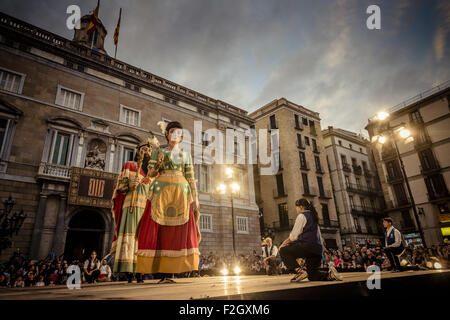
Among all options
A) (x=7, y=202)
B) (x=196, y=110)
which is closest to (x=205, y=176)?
(x=196, y=110)

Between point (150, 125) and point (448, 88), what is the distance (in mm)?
29025

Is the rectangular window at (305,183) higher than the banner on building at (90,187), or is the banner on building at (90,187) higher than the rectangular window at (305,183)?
the rectangular window at (305,183)

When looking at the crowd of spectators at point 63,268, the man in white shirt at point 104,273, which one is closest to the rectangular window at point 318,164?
the crowd of spectators at point 63,268

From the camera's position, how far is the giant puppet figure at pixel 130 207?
449 cm

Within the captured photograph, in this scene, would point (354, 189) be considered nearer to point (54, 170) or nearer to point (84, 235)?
point (84, 235)

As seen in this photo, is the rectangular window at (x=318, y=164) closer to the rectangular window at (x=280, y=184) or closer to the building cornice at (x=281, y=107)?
the rectangular window at (x=280, y=184)

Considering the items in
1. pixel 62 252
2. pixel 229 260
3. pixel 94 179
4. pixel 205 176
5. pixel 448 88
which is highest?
pixel 448 88

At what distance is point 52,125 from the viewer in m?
13.8

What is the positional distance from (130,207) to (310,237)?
3284mm

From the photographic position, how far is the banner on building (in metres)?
13.2

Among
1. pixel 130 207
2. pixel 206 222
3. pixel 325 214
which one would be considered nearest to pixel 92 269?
pixel 130 207

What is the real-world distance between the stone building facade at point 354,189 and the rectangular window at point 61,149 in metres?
29.1

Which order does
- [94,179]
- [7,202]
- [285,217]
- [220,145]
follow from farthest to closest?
1. [285,217]
2. [220,145]
3. [94,179]
4. [7,202]
